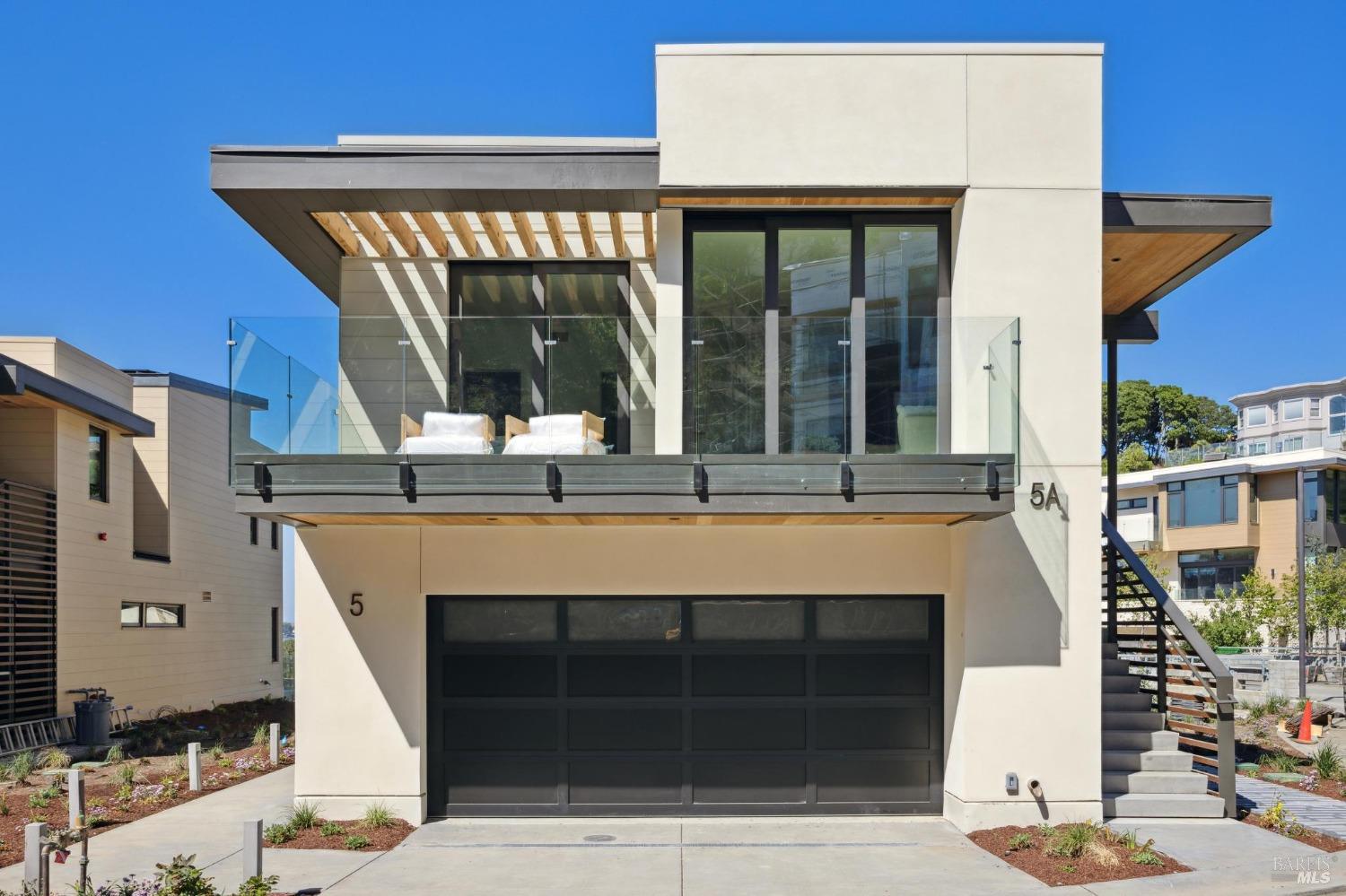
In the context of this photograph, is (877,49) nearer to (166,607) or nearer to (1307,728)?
(1307,728)

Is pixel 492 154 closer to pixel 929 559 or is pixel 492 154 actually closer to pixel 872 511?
pixel 872 511

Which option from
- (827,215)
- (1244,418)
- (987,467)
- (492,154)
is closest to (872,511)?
(987,467)

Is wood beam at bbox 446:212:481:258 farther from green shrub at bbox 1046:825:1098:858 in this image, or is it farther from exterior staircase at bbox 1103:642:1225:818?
exterior staircase at bbox 1103:642:1225:818

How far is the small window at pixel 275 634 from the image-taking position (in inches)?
1085

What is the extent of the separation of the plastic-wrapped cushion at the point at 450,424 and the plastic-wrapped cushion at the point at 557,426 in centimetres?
46

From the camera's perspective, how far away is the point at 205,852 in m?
9.79

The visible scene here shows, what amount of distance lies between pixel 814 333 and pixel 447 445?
343 centimetres

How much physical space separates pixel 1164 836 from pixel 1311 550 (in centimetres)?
3193

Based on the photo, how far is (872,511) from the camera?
9758 millimetres

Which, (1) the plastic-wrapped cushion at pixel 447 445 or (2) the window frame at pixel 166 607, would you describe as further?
(2) the window frame at pixel 166 607

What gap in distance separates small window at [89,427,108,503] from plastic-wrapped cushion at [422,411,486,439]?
12.4 m

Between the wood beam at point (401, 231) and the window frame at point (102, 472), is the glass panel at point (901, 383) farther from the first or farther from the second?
the window frame at point (102, 472)

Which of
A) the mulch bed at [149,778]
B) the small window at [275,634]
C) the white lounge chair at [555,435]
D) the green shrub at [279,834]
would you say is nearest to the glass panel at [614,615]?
the white lounge chair at [555,435]

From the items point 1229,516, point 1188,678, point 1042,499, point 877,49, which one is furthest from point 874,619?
point 1229,516
